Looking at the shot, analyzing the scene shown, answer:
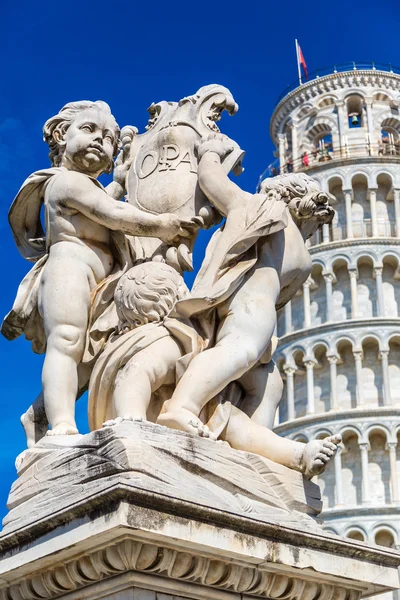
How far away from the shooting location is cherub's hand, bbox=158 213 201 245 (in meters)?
5.41

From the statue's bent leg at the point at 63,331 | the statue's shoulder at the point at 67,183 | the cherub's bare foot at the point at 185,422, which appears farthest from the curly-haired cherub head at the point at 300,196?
the cherub's bare foot at the point at 185,422

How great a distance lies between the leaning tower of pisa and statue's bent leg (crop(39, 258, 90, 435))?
135 feet

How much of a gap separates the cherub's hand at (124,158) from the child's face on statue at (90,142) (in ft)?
1.39

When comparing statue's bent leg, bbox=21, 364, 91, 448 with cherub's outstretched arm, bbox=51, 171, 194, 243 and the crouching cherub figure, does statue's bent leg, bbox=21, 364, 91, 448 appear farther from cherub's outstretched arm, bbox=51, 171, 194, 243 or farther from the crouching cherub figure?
cherub's outstretched arm, bbox=51, 171, 194, 243

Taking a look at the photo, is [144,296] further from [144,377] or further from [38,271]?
[38,271]

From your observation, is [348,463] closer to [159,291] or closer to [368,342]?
[368,342]

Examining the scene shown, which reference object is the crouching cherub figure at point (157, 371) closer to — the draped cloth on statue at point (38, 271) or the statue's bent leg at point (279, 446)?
the statue's bent leg at point (279, 446)

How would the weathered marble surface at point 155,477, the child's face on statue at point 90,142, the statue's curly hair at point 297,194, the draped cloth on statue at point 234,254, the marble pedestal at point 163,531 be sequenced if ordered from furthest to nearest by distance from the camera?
1. the statue's curly hair at point 297,194
2. the child's face on statue at point 90,142
3. the draped cloth on statue at point 234,254
4. the weathered marble surface at point 155,477
5. the marble pedestal at point 163,531

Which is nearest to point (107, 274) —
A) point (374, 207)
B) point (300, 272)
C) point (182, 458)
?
point (300, 272)

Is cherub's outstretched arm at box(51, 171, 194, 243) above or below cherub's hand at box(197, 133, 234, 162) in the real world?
below

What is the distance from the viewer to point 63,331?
16.6ft

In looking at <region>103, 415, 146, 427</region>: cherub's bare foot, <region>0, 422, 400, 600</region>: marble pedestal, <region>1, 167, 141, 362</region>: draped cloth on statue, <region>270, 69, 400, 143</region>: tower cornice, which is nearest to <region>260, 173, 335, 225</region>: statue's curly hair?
<region>1, 167, 141, 362</region>: draped cloth on statue

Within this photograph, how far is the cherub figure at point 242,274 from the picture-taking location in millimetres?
4797

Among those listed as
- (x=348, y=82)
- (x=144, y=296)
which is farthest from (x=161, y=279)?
(x=348, y=82)
